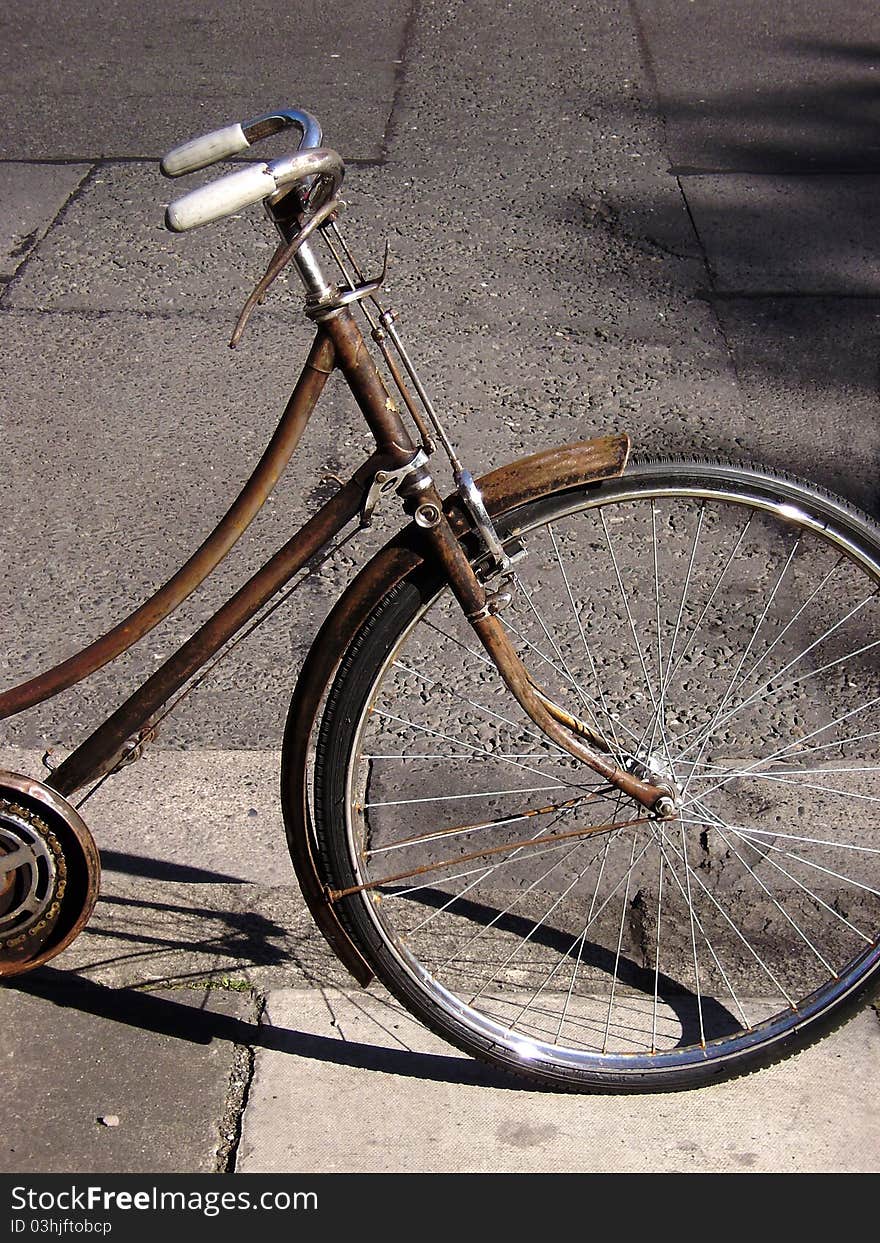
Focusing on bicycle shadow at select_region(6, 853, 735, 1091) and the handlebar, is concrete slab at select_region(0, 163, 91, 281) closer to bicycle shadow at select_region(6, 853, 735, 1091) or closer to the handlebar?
bicycle shadow at select_region(6, 853, 735, 1091)

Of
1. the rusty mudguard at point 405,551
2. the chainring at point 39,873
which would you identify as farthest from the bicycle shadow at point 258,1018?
the rusty mudguard at point 405,551

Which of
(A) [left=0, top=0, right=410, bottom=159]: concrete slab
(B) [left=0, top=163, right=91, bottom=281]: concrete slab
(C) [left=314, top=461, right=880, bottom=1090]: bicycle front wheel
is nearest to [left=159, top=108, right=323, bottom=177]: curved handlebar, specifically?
(C) [left=314, top=461, right=880, bottom=1090]: bicycle front wheel

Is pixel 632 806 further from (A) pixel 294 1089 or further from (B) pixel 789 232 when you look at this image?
(B) pixel 789 232

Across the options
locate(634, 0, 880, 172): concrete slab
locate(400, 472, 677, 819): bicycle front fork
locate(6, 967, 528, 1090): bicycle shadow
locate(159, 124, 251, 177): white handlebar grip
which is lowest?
locate(6, 967, 528, 1090): bicycle shadow

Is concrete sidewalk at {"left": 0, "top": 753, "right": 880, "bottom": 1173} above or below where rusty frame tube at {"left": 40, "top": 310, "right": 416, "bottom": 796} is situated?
below

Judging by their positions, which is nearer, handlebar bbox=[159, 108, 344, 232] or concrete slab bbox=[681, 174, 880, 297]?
handlebar bbox=[159, 108, 344, 232]

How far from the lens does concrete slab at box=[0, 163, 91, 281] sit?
5508 millimetres


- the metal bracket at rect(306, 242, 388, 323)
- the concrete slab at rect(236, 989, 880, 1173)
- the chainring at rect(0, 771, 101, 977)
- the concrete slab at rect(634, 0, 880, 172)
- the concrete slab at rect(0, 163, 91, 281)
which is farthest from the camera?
the concrete slab at rect(634, 0, 880, 172)

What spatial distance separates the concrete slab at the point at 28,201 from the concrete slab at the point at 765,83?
283 cm

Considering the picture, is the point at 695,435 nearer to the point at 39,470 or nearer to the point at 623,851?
the point at 623,851

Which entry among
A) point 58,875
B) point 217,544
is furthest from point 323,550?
point 58,875

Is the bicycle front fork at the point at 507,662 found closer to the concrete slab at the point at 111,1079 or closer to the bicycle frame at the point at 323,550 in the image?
the bicycle frame at the point at 323,550

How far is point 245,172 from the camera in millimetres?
1810

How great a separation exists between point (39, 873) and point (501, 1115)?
0.92 meters
